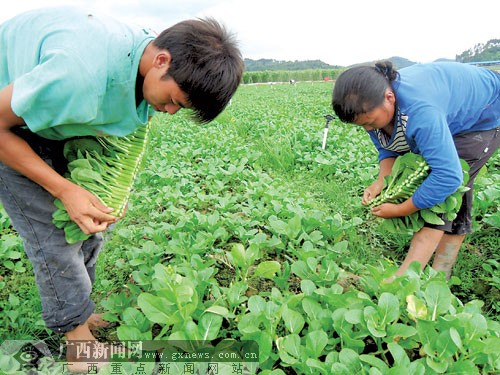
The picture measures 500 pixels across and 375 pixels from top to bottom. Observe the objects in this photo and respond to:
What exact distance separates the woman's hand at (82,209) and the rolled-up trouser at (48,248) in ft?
0.55

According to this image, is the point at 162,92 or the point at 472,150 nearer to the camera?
the point at 162,92

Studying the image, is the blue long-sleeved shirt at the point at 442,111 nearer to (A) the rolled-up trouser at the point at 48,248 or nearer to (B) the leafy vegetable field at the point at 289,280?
(B) the leafy vegetable field at the point at 289,280

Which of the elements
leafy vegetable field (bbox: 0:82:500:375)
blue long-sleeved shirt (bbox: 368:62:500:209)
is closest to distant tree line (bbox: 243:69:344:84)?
leafy vegetable field (bbox: 0:82:500:375)

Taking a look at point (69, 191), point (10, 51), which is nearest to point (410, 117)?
point (69, 191)

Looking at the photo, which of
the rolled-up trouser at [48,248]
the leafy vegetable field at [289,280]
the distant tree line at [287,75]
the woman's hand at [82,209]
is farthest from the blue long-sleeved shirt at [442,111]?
the distant tree line at [287,75]

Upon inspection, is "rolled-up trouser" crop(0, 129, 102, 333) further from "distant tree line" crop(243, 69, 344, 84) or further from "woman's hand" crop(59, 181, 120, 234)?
"distant tree line" crop(243, 69, 344, 84)

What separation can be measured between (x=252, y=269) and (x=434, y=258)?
1227mm

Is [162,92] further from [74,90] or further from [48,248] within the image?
[48,248]

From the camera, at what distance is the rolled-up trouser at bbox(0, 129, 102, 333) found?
5.21ft

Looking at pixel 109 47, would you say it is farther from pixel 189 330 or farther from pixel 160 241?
pixel 160 241

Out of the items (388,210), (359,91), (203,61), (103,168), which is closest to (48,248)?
(103,168)

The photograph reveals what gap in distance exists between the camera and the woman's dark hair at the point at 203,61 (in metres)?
1.38

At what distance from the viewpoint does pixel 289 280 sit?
228 cm

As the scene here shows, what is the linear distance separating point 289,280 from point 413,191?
86 cm
